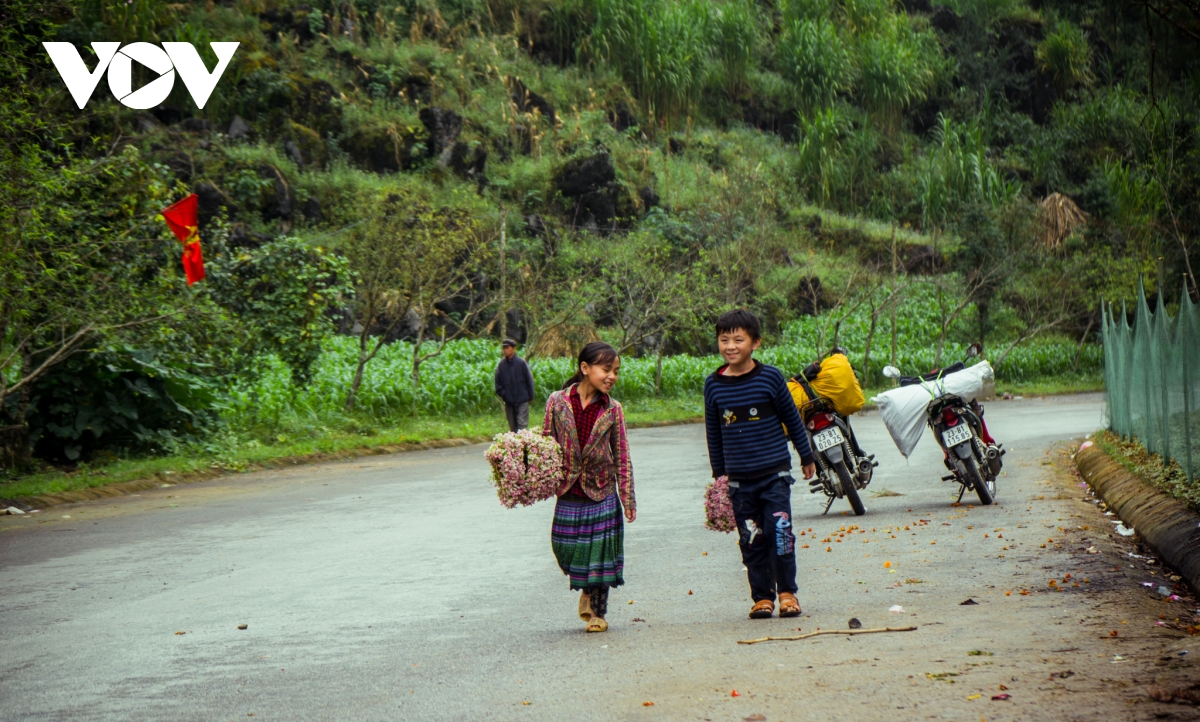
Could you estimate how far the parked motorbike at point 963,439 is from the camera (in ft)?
38.1

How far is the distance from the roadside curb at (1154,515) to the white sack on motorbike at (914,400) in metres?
1.61

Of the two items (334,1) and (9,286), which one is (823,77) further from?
(9,286)

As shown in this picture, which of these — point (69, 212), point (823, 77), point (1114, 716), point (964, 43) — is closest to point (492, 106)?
point (823, 77)

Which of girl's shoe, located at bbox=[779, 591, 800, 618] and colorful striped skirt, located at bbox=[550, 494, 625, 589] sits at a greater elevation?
colorful striped skirt, located at bbox=[550, 494, 625, 589]

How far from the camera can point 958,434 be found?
11.6m

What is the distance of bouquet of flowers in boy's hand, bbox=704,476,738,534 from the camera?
7.06 metres

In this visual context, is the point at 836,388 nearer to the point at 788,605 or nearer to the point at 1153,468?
the point at 1153,468

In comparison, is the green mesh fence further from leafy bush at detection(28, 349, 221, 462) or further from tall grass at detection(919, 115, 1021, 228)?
tall grass at detection(919, 115, 1021, 228)

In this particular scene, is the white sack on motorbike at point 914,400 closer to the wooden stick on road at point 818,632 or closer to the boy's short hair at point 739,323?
the boy's short hair at point 739,323

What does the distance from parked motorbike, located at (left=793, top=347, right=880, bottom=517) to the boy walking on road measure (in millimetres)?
4320

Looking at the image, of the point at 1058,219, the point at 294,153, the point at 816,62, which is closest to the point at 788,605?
the point at 294,153

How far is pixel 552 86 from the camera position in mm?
58875

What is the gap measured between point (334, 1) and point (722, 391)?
167ft

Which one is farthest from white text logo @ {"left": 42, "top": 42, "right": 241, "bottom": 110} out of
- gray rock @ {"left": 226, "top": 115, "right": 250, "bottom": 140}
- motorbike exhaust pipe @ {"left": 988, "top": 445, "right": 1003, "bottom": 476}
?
motorbike exhaust pipe @ {"left": 988, "top": 445, "right": 1003, "bottom": 476}
